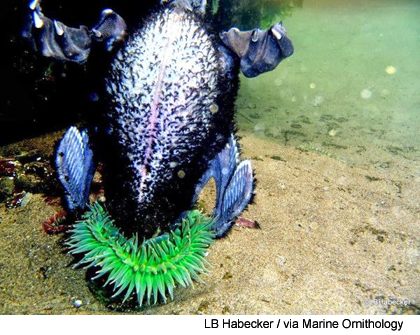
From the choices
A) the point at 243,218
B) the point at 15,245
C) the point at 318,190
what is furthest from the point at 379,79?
the point at 15,245

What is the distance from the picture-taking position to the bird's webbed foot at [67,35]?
2309 millimetres

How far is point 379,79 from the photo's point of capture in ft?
39.6

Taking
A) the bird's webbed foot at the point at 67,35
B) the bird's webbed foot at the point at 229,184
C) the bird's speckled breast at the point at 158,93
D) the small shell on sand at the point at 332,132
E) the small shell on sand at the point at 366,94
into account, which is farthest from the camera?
the small shell on sand at the point at 366,94

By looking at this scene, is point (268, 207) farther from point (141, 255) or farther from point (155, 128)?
point (155, 128)

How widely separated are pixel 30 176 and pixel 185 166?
245cm

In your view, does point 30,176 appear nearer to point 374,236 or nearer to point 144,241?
point 144,241

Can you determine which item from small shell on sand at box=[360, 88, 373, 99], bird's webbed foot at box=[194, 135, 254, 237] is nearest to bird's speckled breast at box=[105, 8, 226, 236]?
bird's webbed foot at box=[194, 135, 254, 237]

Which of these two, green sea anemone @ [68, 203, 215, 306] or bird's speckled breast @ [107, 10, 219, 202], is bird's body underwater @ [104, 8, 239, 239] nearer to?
bird's speckled breast @ [107, 10, 219, 202]

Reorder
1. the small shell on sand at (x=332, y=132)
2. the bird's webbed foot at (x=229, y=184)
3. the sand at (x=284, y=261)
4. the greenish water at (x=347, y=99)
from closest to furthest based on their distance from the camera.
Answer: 1. the sand at (x=284, y=261)
2. the bird's webbed foot at (x=229, y=184)
3. the greenish water at (x=347, y=99)
4. the small shell on sand at (x=332, y=132)

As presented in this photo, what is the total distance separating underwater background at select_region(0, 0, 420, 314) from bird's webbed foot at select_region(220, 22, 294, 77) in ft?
3.27
